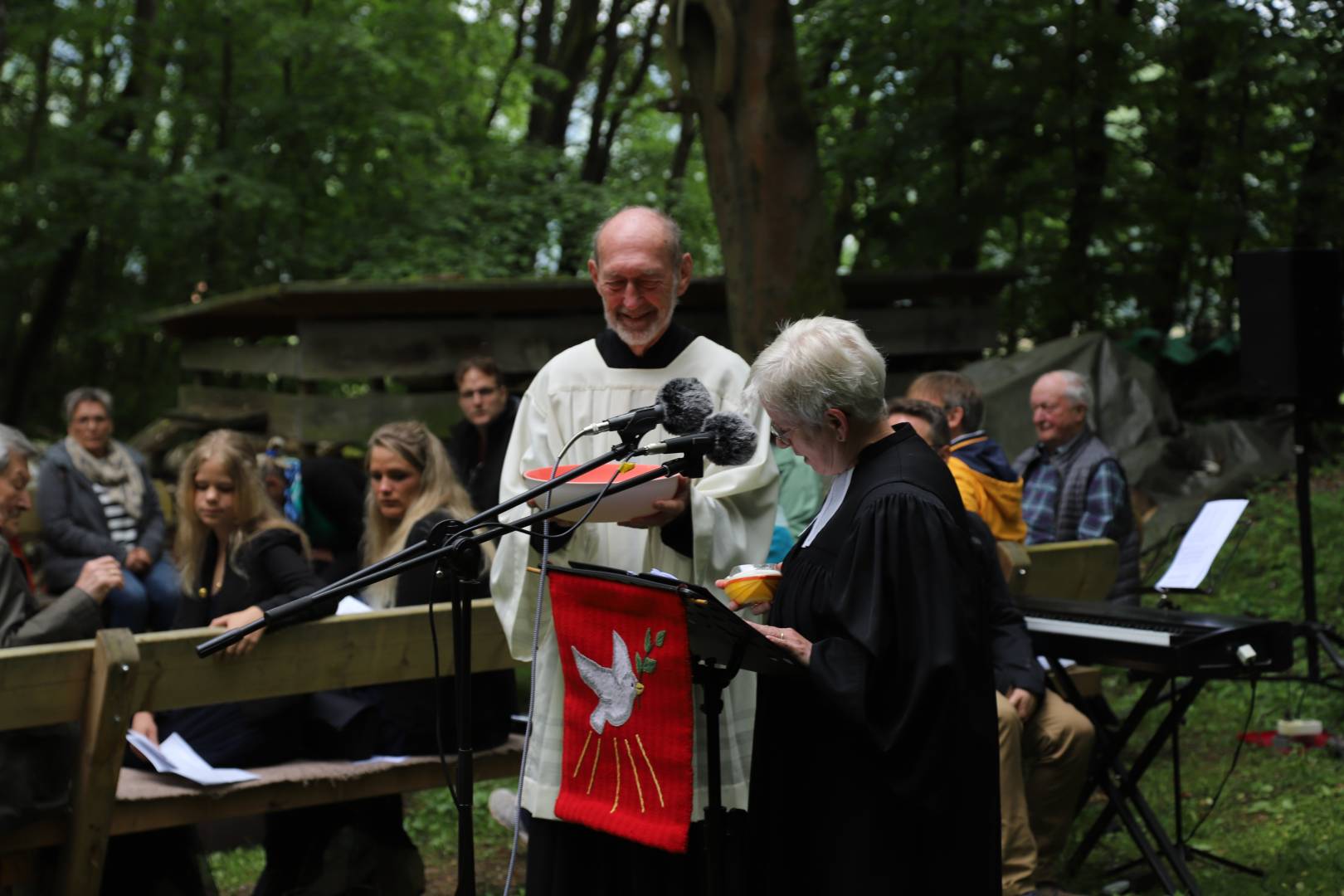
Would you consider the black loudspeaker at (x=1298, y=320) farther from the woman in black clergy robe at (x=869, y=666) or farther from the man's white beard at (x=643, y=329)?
the woman in black clergy robe at (x=869, y=666)

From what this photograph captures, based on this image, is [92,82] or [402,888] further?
[92,82]

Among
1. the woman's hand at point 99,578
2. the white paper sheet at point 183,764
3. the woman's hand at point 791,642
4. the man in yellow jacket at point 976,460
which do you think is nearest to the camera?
the woman's hand at point 791,642

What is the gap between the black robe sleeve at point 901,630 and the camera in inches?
105

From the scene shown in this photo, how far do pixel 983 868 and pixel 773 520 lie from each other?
1.16 meters

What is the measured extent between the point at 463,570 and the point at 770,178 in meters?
6.02

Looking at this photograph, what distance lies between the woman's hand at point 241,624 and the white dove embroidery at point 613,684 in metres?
1.37

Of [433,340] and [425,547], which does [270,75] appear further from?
[425,547]

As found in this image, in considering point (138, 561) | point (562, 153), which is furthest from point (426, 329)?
point (562, 153)

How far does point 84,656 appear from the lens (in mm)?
3908

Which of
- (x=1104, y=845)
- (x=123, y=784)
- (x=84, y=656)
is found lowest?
(x=1104, y=845)

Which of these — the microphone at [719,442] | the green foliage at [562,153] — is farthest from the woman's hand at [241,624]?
the green foliage at [562,153]

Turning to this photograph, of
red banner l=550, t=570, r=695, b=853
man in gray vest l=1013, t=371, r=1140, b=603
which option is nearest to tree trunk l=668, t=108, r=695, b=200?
man in gray vest l=1013, t=371, r=1140, b=603

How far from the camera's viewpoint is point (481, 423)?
6.50 meters

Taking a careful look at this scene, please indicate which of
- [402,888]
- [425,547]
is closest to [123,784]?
[402,888]
